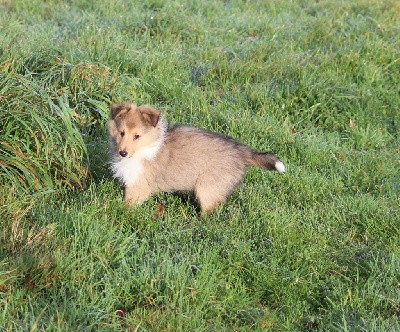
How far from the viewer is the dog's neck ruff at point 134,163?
5543 mm

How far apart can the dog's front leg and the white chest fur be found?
42 mm

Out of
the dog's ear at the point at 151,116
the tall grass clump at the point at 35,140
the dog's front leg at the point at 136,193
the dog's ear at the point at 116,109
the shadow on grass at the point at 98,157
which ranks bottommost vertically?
the shadow on grass at the point at 98,157

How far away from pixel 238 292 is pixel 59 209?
5.07ft

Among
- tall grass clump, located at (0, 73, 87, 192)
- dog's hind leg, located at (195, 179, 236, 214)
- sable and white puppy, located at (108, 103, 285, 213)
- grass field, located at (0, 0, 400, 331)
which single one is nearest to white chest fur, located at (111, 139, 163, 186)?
sable and white puppy, located at (108, 103, 285, 213)

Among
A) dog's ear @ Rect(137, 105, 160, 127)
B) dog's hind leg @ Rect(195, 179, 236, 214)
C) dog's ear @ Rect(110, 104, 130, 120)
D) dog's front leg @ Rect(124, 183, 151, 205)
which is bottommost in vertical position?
dog's front leg @ Rect(124, 183, 151, 205)

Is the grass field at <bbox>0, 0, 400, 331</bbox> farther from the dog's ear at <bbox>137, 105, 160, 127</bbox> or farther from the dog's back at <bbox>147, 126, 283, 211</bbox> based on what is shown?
the dog's ear at <bbox>137, 105, 160, 127</bbox>

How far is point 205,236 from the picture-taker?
16.5 feet

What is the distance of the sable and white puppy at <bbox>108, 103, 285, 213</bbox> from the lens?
17.9 ft

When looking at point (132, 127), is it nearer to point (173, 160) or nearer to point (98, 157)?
point (173, 160)

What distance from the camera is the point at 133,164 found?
5.58m

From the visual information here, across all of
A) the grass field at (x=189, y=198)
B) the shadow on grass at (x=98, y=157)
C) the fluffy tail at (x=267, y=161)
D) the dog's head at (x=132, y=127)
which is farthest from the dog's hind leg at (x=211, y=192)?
the shadow on grass at (x=98, y=157)

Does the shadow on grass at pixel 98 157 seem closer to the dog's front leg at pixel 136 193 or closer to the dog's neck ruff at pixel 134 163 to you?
the dog's neck ruff at pixel 134 163

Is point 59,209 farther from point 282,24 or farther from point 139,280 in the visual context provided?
point 282,24

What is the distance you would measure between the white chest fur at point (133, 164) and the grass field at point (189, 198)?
16 cm
